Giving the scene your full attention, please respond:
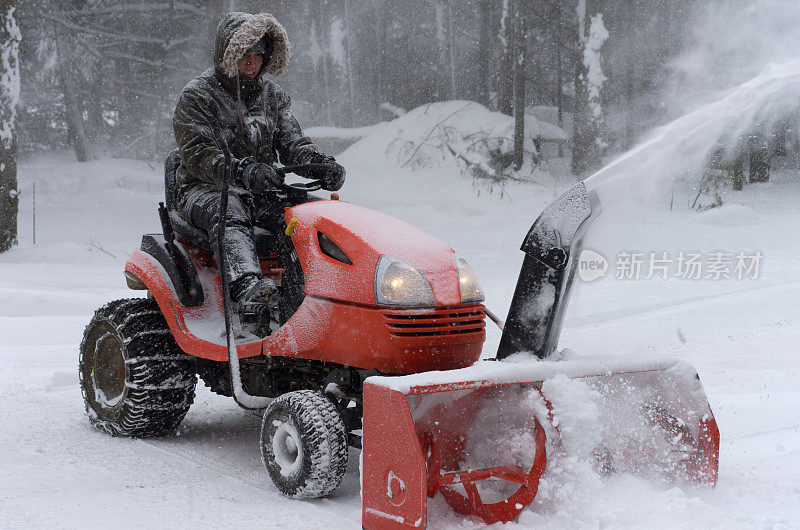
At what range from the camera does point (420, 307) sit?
3211 mm

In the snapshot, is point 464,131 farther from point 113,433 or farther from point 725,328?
point 113,433

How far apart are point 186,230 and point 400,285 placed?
147cm

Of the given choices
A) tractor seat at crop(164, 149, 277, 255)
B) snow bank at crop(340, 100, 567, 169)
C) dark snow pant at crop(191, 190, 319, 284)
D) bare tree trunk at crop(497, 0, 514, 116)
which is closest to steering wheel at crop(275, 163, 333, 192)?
dark snow pant at crop(191, 190, 319, 284)

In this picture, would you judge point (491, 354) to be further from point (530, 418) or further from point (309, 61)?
point (309, 61)

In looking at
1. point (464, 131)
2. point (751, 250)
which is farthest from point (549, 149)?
point (751, 250)

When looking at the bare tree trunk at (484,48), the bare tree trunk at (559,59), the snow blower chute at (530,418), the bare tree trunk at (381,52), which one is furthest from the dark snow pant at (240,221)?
the bare tree trunk at (381,52)

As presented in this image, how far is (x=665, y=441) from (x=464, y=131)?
15901 mm

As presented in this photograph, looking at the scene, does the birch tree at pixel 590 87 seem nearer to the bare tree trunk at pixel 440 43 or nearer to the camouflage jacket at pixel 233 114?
the bare tree trunk at pixel 440 43

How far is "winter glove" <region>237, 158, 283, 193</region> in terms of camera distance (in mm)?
3568

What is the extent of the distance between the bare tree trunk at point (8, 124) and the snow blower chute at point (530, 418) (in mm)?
11319

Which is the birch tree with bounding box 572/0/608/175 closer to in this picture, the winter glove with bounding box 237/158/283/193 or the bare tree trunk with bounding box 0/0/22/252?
the bare tree trunk with bounding box 0/0/22/252

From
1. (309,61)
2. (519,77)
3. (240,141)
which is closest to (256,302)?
(240,141)

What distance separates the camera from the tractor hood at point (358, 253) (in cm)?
326

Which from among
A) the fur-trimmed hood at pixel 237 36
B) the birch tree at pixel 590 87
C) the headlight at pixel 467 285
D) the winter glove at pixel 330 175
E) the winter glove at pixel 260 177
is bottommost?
the birch tree at pixel 590 87
